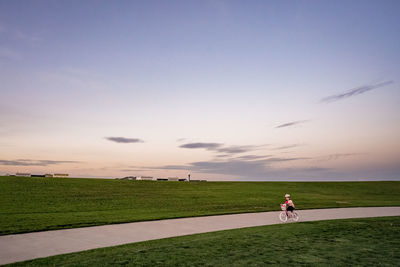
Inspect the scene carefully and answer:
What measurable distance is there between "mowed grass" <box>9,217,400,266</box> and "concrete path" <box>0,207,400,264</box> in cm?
90

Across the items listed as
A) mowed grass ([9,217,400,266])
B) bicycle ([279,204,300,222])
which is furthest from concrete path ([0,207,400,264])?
mowed grass ([9,217,400,266])

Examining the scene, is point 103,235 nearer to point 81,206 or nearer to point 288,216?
point 288,216

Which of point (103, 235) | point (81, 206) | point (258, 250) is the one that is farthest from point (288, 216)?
point (81, 206)

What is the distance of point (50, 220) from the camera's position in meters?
17.1

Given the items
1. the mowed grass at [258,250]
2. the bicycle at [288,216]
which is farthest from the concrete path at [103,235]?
the mowed grass at [258,250]

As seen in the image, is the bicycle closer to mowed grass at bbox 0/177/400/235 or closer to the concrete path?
the concrete path

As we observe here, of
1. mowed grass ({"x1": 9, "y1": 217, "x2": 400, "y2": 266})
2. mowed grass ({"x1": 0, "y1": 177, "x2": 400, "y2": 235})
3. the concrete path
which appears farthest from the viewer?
mowed grass ({"x1": 0, "y1": 177, "x2": 400, "y2": 235})

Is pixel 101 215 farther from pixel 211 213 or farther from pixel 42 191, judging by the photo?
pixel 42 191

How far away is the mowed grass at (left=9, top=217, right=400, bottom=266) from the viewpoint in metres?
9.33

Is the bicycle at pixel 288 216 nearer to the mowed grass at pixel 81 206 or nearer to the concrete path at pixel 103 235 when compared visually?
the concrete path at pixel 103 235

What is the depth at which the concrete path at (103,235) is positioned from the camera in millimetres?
10648

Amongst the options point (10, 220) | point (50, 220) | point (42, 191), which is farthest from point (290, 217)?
point (42, 191)

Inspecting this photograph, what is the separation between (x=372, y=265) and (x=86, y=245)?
8.92m

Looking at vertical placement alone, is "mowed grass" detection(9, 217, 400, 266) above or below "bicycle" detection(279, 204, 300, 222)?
below
